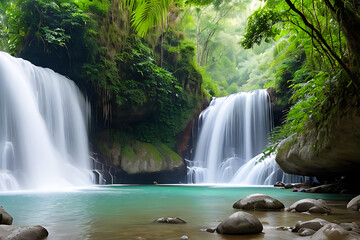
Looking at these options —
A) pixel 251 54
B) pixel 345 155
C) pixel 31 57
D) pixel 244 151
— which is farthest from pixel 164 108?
pixel 251 54

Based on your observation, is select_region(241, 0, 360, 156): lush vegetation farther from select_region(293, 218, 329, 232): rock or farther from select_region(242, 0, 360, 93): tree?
select_region(293, 218, 329, 232): rock

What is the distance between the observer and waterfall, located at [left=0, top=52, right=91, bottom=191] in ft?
38.1

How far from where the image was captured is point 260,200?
5.00 meters

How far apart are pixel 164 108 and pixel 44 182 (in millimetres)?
8163

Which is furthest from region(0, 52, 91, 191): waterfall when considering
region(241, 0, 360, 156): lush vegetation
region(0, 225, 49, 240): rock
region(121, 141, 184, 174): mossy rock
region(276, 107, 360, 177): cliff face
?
region(241, 0, 360, 156): lush vegetation

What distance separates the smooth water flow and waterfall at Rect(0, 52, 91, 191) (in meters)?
6.89

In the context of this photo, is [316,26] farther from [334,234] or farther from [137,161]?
[137,161]

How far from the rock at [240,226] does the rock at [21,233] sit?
1.62 metres

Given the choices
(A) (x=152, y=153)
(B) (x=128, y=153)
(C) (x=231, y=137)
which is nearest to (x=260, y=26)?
(B) (x=128, y=153)

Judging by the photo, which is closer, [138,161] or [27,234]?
[27,234]

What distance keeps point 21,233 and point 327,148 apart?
207 inches

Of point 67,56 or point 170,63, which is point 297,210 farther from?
point 170,63

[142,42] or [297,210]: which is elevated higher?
[142,42]

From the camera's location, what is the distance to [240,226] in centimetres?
310
